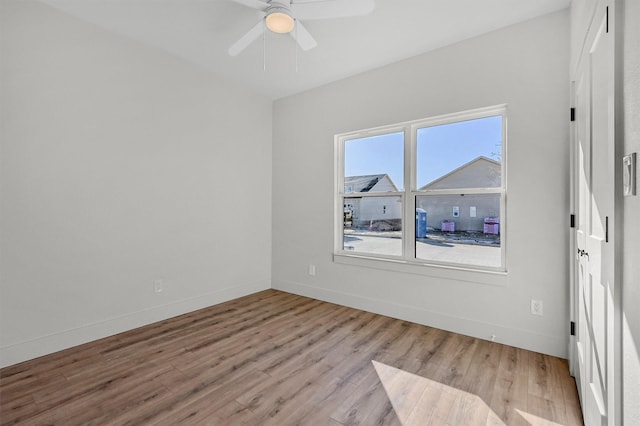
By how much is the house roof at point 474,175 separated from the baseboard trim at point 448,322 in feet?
4.25

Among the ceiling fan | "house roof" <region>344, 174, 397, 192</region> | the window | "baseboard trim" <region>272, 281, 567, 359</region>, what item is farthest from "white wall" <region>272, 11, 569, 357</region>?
the ceiling fan

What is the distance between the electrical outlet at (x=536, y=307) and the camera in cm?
245

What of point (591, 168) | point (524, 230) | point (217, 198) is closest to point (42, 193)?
point (217, 198)

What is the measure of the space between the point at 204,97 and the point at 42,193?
189cm

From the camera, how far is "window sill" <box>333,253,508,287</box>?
267 centimetres

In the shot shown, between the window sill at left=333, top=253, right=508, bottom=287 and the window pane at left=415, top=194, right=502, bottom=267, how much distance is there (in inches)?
4.4

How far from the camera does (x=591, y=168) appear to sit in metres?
1.56

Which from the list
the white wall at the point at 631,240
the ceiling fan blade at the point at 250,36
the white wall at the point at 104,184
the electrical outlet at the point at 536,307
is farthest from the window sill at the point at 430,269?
the ceiling fan blade at the point at 250,36

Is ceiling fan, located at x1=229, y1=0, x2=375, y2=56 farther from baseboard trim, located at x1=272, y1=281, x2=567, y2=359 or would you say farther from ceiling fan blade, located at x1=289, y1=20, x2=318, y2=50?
baseboard trim, located at x1=272, y1=281, x2=567, y2=359

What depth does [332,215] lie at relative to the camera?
380cm

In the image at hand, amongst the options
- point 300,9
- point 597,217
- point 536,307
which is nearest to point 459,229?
point 536,307

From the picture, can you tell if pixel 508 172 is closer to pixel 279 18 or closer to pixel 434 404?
pixel 434 404

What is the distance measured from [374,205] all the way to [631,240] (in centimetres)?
272

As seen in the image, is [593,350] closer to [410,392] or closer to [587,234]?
[587,234]
